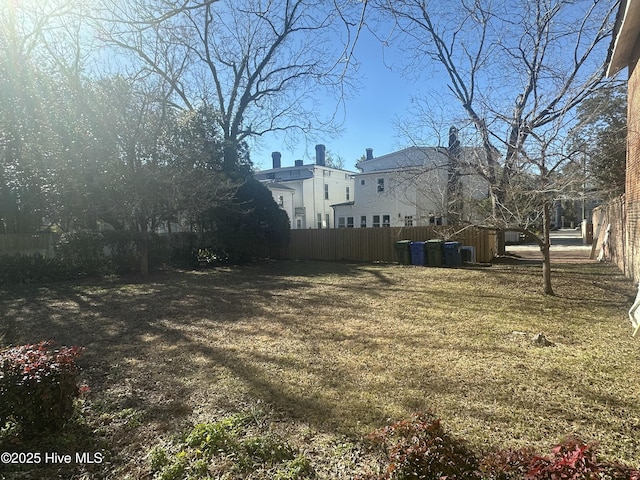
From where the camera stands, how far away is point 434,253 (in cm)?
1483

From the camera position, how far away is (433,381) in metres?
3.81

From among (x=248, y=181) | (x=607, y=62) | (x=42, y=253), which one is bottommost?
(x=42, y=253)

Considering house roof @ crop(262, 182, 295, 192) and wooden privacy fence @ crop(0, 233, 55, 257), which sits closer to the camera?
wooden privacy fence @ crop(0, 233, 55, 257)

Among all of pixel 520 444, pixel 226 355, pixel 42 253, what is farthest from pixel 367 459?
pixel 42 253

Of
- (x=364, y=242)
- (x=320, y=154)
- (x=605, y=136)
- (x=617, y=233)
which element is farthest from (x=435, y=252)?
(x=320, y=154)

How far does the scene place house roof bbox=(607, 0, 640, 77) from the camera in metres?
6.73

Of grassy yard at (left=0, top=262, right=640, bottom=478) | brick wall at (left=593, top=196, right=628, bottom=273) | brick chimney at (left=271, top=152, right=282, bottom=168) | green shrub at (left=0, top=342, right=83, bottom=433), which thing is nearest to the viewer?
green shrub at (left=0, top=342, right=83, bottom=433)

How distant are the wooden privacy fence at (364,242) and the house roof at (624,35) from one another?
21.8ft

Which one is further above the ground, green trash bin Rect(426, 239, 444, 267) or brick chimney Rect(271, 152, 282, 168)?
brick chimney Rect(271, 152, 282, 168)

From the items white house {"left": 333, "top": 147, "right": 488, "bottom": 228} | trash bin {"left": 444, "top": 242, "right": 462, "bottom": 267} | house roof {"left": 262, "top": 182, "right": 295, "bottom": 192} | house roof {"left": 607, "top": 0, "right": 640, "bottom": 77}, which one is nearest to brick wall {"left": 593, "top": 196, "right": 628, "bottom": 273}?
house roof {"left": 607, "top": 0, "right": 640, "bottom": 77}

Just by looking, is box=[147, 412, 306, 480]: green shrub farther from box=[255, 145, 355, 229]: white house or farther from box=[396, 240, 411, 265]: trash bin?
box=[255, 145, 355, 229]: white house

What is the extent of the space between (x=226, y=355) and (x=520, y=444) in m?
3.43

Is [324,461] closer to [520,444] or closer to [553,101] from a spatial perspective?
[520,444]

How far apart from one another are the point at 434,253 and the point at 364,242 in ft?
13.3
